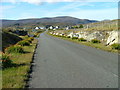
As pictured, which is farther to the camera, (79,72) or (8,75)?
(79,72)

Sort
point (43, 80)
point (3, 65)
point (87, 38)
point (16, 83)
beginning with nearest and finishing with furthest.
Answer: point (16, 83)
point (43, 80)
point (3, 65)
point (87, 38)

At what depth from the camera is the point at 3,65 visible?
1018 cm

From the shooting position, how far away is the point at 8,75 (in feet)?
27.4

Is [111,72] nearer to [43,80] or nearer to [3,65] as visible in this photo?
[43,80]

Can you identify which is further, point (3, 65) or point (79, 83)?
point (3, 65)

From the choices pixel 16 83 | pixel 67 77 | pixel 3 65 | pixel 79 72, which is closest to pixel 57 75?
pixel 67 77

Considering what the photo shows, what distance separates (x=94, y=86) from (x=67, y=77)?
158cm

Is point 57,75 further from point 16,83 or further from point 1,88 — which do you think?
point 1,88

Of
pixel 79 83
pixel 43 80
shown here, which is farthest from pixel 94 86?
pixel 43 80

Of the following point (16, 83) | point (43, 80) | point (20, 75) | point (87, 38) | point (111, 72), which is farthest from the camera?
point (87, 38)

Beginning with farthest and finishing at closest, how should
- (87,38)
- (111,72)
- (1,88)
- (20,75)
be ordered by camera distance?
(87,38) < (111,72) < (20,75) < (1,88)

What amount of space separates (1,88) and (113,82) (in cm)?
424

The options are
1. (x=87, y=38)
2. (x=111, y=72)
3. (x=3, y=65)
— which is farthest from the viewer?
(x=87, y=38)

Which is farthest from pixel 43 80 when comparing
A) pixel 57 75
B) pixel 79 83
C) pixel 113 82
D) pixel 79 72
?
pixel 113 82
